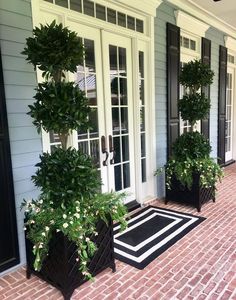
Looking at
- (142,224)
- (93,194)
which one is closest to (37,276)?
(93,194)

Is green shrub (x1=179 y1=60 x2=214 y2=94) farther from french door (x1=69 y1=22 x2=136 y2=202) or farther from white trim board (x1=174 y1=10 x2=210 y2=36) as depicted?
white trim board (x1=174 y1=10 x2=210 y2=36)

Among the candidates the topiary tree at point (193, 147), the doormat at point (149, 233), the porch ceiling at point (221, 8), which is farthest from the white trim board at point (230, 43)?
the doormat at point (149, 233)

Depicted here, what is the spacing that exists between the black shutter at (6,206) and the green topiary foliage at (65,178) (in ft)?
1.40

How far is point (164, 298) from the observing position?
201cm

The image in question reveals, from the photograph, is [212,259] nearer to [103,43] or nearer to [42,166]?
[42,166]

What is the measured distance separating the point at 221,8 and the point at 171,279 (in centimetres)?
445

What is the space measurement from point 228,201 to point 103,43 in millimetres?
2928

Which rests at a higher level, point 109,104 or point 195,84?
point 195,84

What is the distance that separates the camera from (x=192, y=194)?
12.3 feet

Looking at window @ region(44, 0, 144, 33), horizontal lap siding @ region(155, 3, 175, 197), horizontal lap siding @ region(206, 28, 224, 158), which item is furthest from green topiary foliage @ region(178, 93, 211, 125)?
horizontal lap siding @ region(206, 28, 224, 158)

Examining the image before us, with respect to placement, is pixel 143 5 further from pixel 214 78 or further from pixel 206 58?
pixel 214 78

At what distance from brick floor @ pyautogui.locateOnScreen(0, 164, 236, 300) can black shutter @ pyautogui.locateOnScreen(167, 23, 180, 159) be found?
192 cm

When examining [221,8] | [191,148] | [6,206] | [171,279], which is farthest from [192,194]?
[221,8]

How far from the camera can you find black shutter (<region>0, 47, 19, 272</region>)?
2.24 m
